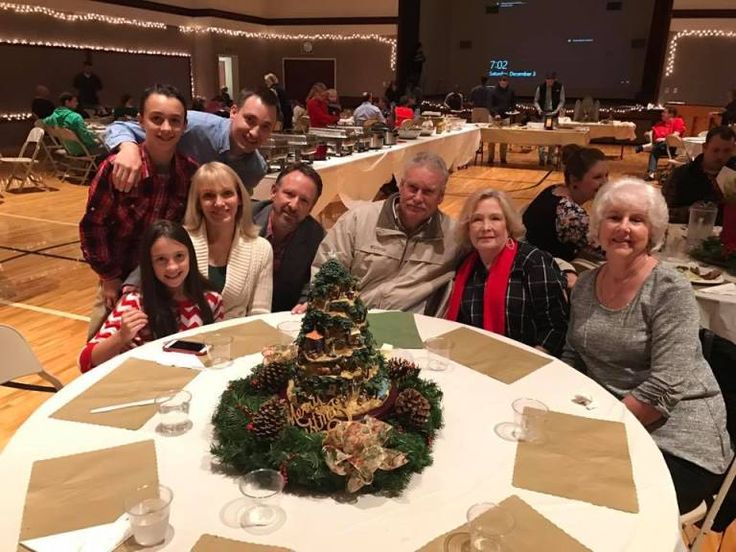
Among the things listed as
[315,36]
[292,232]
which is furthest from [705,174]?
[315,36]

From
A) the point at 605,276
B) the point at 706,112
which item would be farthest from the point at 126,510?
the point at 706,112

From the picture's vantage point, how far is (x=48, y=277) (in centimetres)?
517

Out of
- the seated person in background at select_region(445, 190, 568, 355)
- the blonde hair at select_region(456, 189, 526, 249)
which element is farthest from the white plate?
the blonde hair at select_region(456, 189, 526, 249)

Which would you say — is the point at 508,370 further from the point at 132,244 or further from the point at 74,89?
the point at 74,89

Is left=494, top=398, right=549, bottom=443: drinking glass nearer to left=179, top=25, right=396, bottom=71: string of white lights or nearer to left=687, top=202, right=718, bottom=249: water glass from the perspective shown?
left=687, top=202, right=718, bottom=249: water glass

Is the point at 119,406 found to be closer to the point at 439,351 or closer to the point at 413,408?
the point at 413,408

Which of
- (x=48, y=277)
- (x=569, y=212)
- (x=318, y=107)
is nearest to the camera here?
(x=569, y=212)

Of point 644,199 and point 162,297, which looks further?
point 162,297

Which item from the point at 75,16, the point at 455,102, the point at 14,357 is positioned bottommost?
the point at 14,357

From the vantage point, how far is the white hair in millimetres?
2098

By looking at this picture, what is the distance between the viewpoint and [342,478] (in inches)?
51.3

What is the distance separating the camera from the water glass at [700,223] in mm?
3148

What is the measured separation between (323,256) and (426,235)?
20.2 inches

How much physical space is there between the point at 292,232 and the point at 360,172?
3106 mm
